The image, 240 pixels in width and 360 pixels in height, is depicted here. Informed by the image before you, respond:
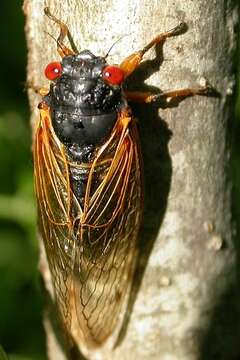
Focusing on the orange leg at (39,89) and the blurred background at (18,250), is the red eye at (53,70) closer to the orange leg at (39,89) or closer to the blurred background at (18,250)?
the orange leg at (39,89)

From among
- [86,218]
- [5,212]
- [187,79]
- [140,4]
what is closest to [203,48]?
[187,79]

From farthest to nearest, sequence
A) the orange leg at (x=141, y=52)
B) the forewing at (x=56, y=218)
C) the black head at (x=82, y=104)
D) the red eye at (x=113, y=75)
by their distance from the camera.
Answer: the forewing at (x=56, y=218)
the black head at (x=82, y=104)
the red eye at (x=113, y=75)
the orange leg at (x=141, y=52)

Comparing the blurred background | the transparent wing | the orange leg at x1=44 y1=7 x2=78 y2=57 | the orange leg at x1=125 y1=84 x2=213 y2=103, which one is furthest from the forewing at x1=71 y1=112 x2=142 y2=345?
the blurred background

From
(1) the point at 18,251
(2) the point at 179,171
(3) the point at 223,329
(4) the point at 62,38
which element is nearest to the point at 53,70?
(4) the point at 62,38

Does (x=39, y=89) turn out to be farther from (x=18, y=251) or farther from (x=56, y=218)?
(x=18, y=251)

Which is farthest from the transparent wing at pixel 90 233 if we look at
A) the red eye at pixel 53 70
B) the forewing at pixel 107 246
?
the red eye at pixel 53 70

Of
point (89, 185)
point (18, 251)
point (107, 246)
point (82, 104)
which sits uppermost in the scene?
point (82, 104)

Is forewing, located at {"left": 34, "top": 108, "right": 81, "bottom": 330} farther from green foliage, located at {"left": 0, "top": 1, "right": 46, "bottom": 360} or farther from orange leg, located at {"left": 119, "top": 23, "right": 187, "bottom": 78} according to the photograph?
green foliage, located at {"left": 0, "top": 1, "right": 46, "bottom": 360}
